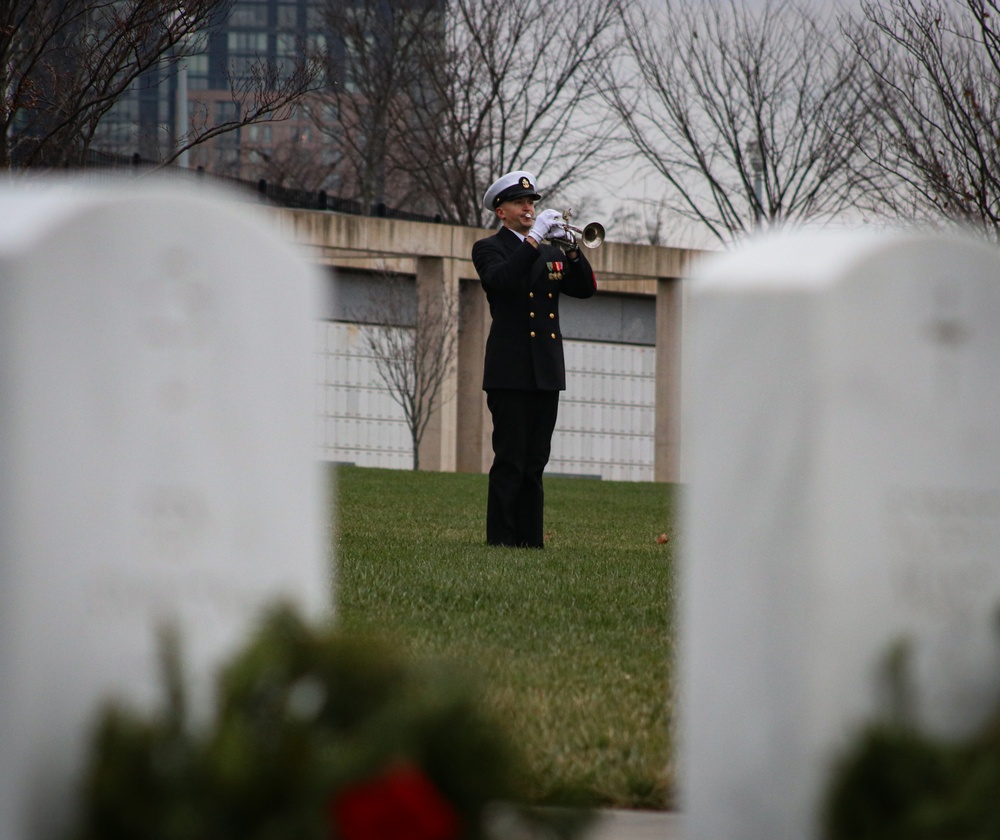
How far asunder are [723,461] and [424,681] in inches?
24.6

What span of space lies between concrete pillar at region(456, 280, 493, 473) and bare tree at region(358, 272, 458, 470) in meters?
0.26

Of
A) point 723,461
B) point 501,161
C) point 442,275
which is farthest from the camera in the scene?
point 501,161

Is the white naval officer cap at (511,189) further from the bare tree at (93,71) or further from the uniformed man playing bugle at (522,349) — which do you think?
the bare tree at (93,71)

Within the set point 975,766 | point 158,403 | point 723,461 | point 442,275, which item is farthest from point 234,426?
point 442,275

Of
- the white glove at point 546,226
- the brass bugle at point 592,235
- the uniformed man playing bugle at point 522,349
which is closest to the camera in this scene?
the white glove at point 546,226

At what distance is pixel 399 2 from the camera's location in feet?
116

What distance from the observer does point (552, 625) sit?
233 inches

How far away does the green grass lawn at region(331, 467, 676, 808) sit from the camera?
12.1 ft

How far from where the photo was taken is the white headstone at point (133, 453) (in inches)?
84.7

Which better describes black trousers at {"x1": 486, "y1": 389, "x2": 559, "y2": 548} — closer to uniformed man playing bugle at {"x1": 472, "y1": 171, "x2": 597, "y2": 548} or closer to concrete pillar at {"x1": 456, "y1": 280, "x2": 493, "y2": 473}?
uniformed man playing bugle at {"x1": 472, "y1": 171, "x2": 597, "y2": 548}

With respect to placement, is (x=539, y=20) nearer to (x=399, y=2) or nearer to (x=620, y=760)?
(x=399, y=2)

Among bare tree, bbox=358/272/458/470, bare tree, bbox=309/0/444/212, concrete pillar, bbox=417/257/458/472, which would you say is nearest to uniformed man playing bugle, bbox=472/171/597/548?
bare tree, bbox=358/272/458/470


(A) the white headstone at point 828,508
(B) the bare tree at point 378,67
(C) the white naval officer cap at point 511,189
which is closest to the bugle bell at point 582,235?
(C) the white naval officer cap at point 511,189

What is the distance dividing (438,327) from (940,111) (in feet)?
45.4
